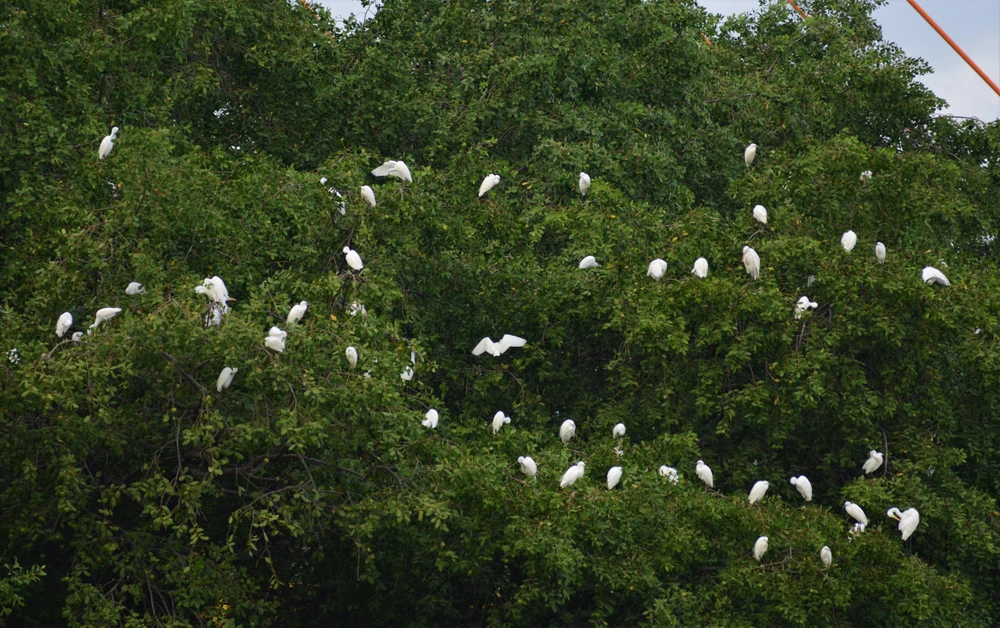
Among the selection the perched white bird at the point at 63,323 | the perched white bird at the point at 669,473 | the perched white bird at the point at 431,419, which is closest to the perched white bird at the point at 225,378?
the perched white bird at the point at 63,323

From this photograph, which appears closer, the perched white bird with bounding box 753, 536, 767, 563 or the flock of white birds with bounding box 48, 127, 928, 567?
the flock of white birds with bounding box 48, 127, 928, 567

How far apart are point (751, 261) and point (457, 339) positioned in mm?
2157

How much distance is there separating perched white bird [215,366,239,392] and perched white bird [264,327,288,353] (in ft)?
0.63

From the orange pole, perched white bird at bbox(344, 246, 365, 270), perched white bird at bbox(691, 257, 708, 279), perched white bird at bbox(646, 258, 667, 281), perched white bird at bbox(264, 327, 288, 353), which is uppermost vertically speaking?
perched white bird at bbox(264, 327, 288, 353)

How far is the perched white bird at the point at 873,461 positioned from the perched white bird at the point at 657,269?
1.70m

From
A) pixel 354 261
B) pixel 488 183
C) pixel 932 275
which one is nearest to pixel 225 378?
pixel 354 261

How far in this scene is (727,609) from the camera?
7.38 m

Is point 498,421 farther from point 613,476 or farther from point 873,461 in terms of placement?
point 873,461

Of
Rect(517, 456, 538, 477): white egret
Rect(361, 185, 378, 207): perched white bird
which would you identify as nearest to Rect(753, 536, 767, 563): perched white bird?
Rect(517, 456, 538, 477): white egret

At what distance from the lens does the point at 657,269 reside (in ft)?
26.9

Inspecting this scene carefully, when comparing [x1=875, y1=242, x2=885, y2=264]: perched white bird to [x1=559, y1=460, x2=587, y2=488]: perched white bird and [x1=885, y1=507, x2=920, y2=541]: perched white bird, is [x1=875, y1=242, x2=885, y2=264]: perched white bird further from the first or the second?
[x1=559, y1=460, x2=587, y2=488]: perched white bird

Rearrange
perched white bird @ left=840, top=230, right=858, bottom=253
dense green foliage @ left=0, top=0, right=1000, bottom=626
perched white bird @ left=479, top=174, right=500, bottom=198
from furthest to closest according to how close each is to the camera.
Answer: perched white bird @ left=479, top=174, right=500, bottom=198, perched white bird @ left=840, top=230, right=858, bottom=253, dense green foliage @ left=0, top=0, right=1000, bottom=626

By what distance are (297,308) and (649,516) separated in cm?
221

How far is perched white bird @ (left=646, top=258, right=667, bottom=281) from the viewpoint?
8.20 metres
